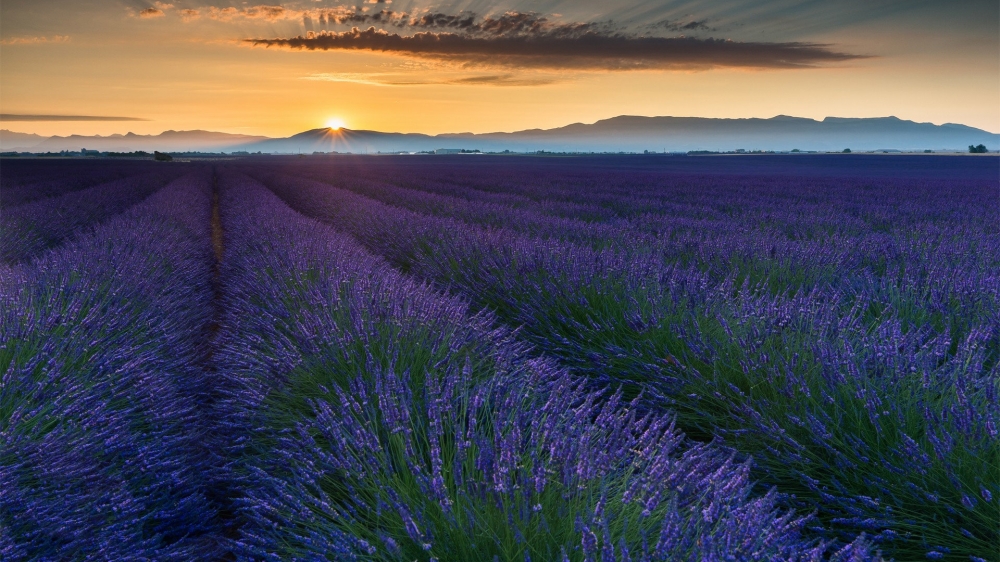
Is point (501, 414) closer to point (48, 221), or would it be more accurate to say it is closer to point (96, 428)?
point (96, 428)

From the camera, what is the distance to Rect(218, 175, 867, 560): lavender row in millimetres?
1395

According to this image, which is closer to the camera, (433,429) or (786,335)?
(433,429)

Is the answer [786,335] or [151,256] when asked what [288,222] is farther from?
[786,335]

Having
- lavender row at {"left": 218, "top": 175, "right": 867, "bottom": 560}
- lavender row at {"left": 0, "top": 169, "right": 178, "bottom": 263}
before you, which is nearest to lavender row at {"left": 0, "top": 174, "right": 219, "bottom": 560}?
lavender row at {"left": 218, "top": 175, "right": 867, "bottom": 560}

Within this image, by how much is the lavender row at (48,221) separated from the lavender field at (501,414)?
6.73 ft

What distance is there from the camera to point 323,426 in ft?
6.68

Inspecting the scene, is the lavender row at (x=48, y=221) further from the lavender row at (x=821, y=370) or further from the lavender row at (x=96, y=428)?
the lavender row at (x=821, y=370)

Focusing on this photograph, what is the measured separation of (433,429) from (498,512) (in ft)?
1.60

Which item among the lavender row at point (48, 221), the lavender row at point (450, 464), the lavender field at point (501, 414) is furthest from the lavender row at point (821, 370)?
the lavender row at point (48, 221)

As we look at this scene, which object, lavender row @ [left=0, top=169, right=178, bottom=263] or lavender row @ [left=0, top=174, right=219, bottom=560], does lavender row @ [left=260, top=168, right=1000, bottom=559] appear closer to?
lavender row @ [left=0, top=174, right=219, bottom=560]

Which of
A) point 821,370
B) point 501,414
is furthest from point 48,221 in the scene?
point 821,370

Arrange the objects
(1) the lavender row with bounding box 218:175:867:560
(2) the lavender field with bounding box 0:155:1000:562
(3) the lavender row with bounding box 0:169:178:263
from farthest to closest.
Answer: (3) the lavender row with bounding box 0:169:178:263 → (2) the lavender field with bounding box 0:155:1000:562 → (1) the lavender row with bounding box 218:175:867:560

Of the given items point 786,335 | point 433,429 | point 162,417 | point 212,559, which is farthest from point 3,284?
point 786,335

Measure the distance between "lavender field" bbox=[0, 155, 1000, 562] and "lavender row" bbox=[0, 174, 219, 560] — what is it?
0.01 m
